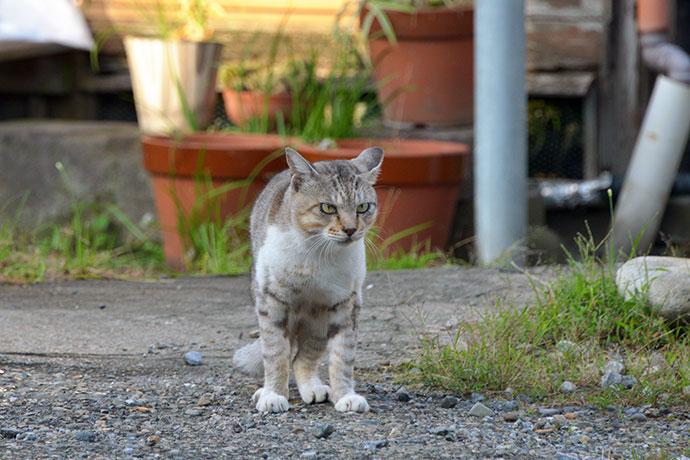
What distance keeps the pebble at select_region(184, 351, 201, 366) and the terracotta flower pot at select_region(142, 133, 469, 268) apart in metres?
1.71

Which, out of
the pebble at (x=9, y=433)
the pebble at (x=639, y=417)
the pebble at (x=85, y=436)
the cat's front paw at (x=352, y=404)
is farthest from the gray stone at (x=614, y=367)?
the pebble at (x=9, y=433)

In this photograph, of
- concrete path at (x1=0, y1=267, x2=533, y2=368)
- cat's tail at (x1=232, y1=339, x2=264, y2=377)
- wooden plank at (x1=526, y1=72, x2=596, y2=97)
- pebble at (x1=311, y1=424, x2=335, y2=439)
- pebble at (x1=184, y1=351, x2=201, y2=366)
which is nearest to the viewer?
pebble at (x1=311, y1=424, x2=335, y2=439)

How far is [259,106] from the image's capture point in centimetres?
574

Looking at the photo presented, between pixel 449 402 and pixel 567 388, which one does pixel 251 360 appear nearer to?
pixel 449 402

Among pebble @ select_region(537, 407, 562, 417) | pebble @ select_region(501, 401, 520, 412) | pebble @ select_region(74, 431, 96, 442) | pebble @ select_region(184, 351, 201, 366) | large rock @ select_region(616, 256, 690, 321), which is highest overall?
large rock @ select_region(616, 256, 690, 321)

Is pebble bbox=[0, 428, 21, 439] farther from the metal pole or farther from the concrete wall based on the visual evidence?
the concrete wall

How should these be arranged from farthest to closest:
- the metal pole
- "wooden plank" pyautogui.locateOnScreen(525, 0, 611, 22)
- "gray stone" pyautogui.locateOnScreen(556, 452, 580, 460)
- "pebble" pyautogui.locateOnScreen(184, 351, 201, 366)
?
"wooden plank" pyautogui.locateOnScreen(525, 0, 611, 22)
the metal pole
"pebble" pyautogui.locateOnScreen(184, 351, 201, 366)
"gray stone" pyautogui.locateOnScreen(556, 452, 580, 460)

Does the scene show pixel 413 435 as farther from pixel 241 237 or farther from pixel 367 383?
pixel 241 237

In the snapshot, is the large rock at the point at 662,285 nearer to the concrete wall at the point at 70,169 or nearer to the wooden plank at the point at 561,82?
the wooden plank at the point at 561,82

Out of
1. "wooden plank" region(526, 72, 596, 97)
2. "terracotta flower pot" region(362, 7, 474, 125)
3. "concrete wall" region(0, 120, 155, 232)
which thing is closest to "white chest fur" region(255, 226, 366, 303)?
"terracotta flower pot" region(362, 7, 474, 125)

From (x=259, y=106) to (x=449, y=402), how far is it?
3401mm

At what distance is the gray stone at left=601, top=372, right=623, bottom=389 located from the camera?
285 centimetres

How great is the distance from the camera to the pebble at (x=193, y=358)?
3102 mm

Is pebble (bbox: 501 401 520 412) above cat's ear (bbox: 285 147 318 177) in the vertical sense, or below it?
below
